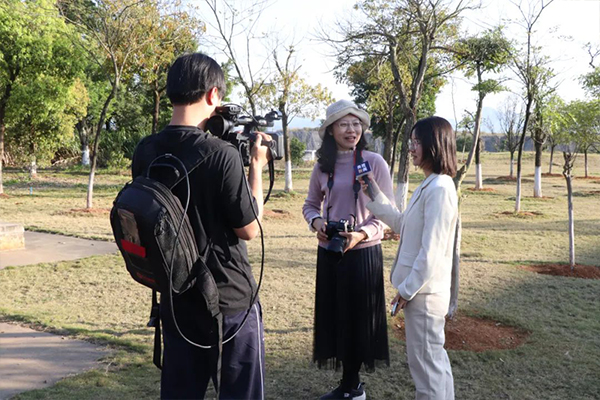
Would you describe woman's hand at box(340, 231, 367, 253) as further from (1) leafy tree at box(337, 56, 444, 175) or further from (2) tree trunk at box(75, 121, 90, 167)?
(2) tree trunk at box(75, 121, 90, 167)

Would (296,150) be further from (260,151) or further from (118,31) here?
(260,151)

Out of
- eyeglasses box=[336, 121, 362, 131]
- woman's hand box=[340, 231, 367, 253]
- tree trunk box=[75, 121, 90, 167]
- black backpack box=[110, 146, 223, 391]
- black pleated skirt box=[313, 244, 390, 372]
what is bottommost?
black pleated skirt box=[313, 244, 390, 372]

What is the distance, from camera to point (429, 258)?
2.64 metres

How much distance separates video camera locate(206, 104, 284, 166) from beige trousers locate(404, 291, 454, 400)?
1.11m

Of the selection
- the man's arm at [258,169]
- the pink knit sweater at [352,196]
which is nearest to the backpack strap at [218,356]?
the man's arm at [258,169]

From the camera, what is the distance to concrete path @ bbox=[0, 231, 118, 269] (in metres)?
7.90

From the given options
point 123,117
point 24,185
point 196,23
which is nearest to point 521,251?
point 196,23

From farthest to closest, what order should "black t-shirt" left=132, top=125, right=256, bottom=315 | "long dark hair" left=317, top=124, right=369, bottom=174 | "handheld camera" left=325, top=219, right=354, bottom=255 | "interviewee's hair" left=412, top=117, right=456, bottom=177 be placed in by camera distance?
"long dark hair" left=317, top=124, right=369, bottom=174 → "handheld camera" left=325, top=219, right=354, bottom=255 → "interviewee's hair" left=412, top=117, right=456, bottom=177 → "black t-shirt" left=132, top=125, right=256, bottom=315

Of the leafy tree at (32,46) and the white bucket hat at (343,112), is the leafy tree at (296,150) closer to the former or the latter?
the leafy tree at (32,46)

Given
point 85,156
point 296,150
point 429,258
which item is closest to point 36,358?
point 429,258

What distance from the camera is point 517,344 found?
15.7ft

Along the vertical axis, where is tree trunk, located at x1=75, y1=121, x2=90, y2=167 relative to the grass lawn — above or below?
above

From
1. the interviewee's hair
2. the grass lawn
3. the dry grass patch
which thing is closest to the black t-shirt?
the interviewee's hair

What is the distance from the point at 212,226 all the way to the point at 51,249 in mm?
7633
